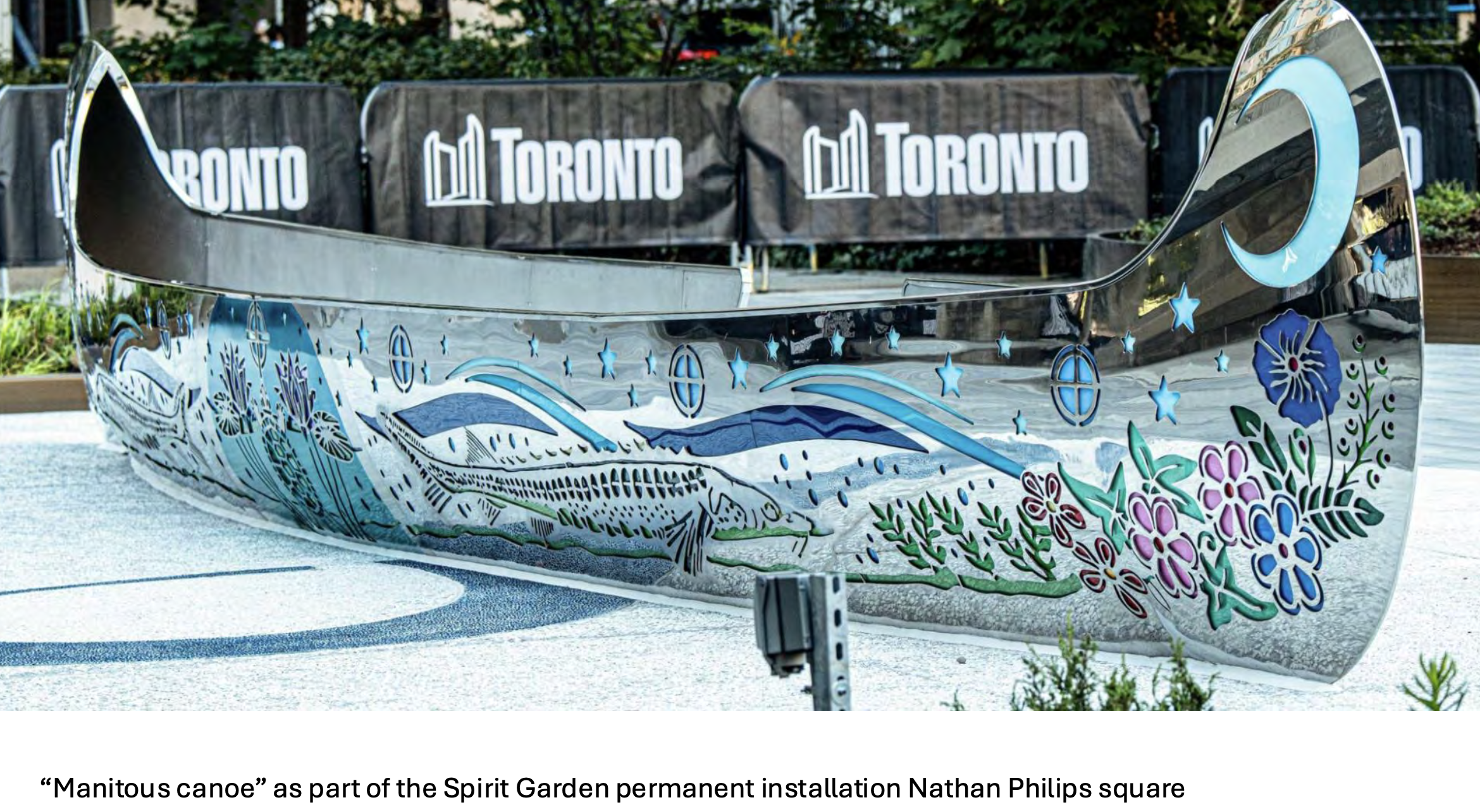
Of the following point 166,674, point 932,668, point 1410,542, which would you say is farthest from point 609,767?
point 1410,542

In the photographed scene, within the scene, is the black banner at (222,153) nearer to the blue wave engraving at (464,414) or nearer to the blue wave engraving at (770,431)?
the blue wave engraving at (464,414)

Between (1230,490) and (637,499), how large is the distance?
1.75 meters

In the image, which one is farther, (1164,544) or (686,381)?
(686,381)

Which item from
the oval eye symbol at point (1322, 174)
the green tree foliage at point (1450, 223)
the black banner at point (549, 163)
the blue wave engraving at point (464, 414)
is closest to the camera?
the oval eye symbol at point (1322, 174)

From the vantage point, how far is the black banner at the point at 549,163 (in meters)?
13.8

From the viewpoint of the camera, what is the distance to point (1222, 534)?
4.25 metres

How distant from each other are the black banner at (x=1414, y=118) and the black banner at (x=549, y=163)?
129 inches

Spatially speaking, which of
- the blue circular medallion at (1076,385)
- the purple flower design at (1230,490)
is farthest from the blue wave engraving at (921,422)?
the purple flower design at (1230,490)

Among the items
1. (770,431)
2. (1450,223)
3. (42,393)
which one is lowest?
(42,393)

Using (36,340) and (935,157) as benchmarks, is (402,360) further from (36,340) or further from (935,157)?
(935,157)

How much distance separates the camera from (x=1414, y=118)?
13984 mm

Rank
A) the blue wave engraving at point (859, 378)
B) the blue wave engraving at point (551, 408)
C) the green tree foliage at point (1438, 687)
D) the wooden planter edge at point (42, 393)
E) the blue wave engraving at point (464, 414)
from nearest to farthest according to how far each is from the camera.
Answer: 1. the green tree foliage at point (1438, 687)
2. the blue wave engraving at point (859, 378)
3. the blue wave engraving at point (551, 408)
4. the blue wave engraving at point (464, 414)
5. the wooden planter edge at point (42, 393)

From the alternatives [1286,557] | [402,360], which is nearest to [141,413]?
[402,360]

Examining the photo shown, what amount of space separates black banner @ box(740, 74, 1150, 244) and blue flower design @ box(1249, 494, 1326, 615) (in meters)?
9.86
